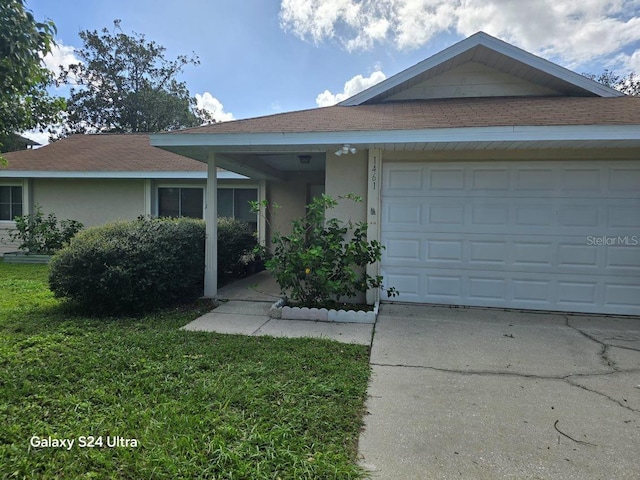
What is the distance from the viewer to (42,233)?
10.3 metres

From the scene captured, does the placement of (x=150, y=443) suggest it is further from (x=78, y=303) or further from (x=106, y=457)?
(x=78, y=303)

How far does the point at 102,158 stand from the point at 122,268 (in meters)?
8.26

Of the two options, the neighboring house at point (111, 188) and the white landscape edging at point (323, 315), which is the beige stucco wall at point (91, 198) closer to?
the neighboring house at point (111, 188)

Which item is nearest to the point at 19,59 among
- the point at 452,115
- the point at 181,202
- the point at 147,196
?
the point at 452,115

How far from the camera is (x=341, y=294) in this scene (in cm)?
532

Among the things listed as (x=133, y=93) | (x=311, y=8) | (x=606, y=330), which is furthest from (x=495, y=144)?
(x=133, y=93)

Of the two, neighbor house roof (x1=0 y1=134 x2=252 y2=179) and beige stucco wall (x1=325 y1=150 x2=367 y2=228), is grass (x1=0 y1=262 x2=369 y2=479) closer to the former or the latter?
beige stucco wall (x1=325 y1=150 x2=367 y2=228)

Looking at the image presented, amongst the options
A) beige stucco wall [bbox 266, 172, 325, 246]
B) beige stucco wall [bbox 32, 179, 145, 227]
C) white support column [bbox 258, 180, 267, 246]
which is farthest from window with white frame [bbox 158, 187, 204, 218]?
beige stucco wall [bbox 266, 172, 325, 246]

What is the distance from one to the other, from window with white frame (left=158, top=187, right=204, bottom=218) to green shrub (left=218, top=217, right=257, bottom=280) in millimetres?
2602

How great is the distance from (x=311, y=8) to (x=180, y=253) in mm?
9014

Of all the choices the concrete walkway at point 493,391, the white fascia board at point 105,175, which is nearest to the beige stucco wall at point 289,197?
→ the white fascia board at point 105,175

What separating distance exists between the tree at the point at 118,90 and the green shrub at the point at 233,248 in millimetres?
21884

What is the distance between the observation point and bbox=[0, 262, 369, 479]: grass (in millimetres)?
2074

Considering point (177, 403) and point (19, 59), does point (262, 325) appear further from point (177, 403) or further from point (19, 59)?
point (19, 59)
